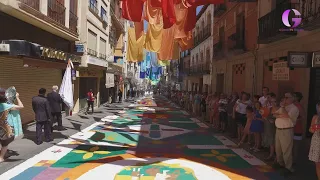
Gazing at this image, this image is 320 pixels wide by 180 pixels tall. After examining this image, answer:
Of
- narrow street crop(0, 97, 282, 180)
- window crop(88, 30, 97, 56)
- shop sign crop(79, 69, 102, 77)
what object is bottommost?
narrow street crop(0, 97, 282, 180)

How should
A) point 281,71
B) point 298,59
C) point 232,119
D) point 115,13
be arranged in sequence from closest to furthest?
1. point 298,59
2. point 281,71
3. point 232,119
4. point 115,13

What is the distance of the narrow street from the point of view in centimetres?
621

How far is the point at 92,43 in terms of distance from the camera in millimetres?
20547

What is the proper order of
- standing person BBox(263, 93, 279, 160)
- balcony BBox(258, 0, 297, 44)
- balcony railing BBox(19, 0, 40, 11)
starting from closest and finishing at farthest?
standing person BBox(263, 93, 279, 160), balcony BBox(258, 0, 297, 44), balcony railing BBox(19, 0, 40, 11)

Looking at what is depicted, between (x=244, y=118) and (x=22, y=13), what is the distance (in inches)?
320

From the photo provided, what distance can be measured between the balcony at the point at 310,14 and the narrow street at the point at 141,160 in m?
3.83

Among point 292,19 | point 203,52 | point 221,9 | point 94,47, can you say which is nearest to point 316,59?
point 292,19

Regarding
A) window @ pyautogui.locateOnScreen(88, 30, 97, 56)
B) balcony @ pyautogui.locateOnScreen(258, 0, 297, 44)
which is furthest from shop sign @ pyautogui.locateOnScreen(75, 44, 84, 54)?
balcony @ pyautogui.locateOnScreen(258, 0, 297, 44)

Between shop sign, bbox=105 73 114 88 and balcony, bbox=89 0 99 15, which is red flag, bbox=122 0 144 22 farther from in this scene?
shop sign, bbox=105 73 114 88

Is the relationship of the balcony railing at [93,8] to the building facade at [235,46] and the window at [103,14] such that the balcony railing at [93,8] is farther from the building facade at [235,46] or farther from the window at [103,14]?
the building facade at [235,46]

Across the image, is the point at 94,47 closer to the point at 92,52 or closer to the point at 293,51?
the point at 92,52

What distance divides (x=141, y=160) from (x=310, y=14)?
6082 mm

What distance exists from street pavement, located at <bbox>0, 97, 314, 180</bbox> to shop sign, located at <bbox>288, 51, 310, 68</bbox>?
2799 millimetres

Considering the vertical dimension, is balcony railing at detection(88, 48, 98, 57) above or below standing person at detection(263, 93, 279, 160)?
above
